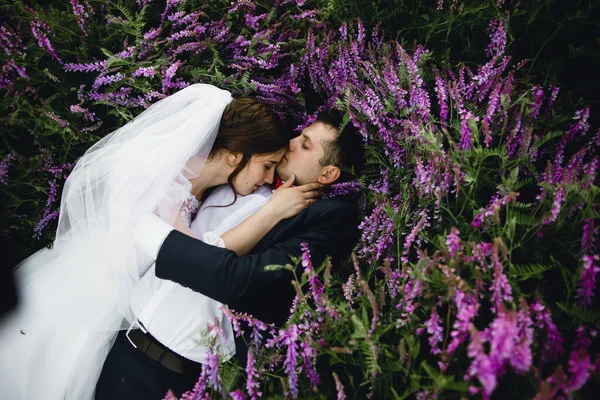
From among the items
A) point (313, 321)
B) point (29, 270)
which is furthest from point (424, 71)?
point (29, 270)

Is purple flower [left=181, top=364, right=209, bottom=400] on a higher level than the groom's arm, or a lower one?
lower

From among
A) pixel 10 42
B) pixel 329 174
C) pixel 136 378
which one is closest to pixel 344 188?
pixel 329 174

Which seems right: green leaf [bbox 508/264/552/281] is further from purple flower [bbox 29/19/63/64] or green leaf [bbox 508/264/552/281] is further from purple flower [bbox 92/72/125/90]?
purple flower [bbox 29/19/63/64]

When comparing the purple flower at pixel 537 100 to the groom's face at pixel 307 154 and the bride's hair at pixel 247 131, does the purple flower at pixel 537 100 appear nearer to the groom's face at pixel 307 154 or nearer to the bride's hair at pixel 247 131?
the groom's face at pixel 307 154

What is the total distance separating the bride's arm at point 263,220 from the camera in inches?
77.2

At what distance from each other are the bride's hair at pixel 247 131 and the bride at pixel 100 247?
75 mm

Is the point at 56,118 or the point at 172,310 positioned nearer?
the point at 172,310

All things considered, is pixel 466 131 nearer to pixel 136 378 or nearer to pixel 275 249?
pixel 275 249

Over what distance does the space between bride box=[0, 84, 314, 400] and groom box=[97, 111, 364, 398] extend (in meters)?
0.13

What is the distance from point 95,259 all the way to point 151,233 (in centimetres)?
39

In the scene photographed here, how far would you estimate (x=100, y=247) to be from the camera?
6.22ft

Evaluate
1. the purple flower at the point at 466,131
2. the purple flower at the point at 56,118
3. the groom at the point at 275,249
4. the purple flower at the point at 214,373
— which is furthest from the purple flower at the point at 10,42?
the purple flower at the point at 466,131

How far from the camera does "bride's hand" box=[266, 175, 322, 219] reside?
202cm

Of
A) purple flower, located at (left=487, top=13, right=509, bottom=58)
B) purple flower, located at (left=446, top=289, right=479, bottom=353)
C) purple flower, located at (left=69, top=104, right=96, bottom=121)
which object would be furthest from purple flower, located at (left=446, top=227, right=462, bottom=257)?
purple flower, located at (left=69, top=104, right=96, bottom=121)
